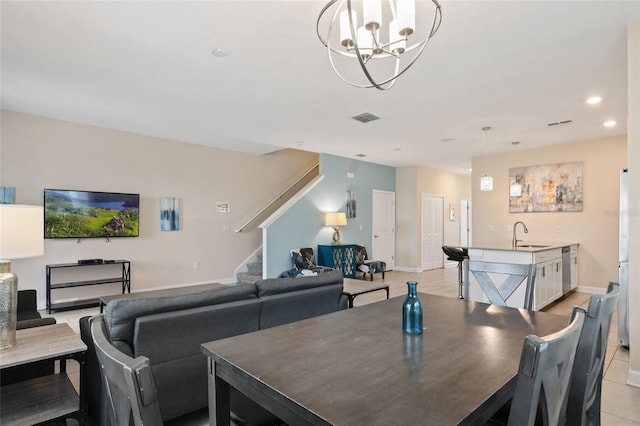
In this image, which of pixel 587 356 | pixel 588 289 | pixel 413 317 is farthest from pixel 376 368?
pixel 588 289

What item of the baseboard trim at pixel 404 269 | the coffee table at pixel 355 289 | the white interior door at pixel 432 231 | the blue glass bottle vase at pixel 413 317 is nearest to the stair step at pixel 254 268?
the coffee table at pixel 355 289

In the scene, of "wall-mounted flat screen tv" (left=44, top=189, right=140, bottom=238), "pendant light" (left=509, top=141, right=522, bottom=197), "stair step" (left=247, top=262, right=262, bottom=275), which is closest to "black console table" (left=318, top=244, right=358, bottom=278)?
"stair step" (left=247, top=262, right=262, bottom=275)

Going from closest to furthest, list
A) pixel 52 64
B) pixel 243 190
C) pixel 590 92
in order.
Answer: pixel 52 64 < pixel 590 92 < pixel 243 190

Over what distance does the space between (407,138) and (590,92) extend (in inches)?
104

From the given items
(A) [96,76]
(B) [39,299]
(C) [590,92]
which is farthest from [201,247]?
(C) [590,92]

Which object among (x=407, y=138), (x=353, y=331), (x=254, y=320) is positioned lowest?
(x=254, y=320)

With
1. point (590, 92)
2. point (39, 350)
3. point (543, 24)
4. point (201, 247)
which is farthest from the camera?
point (201, 247)

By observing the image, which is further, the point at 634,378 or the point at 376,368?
the point at 634,378

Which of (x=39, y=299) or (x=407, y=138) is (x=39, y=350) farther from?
(x=407, y=138)

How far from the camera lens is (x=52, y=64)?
328 cm

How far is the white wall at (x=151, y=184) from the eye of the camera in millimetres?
5023

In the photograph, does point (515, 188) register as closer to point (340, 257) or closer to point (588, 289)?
point (588, 289)

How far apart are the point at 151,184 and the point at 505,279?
5.88 m

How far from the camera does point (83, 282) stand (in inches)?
207
